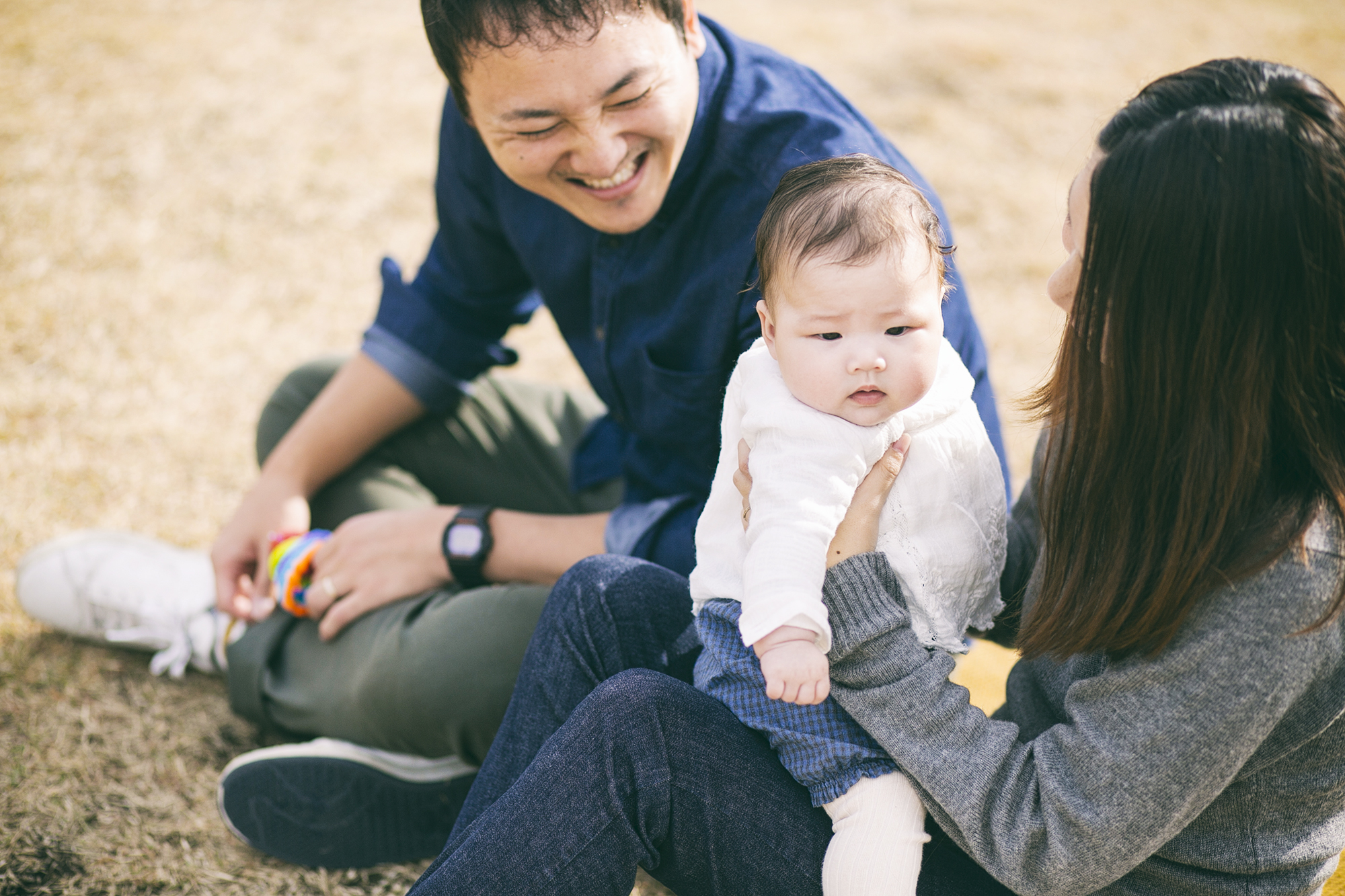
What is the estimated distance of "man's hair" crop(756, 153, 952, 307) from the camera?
111 cm

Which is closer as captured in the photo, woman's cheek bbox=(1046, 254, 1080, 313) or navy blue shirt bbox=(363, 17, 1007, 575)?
woman's cheek bbox=(1046, 254, 1080, 313)

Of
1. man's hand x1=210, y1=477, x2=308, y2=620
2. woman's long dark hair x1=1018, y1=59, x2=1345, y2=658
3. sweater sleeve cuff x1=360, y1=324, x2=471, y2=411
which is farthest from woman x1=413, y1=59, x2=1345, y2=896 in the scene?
sweater sleeve cuff x1=360, y1=324, x2=471, y2=411

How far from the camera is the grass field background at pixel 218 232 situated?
1.83m

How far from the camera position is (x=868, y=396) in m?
1.14

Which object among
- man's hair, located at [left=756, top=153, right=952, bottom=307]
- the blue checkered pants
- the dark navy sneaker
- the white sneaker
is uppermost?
man's hair, located at [left=756, top=153, right=952, bottom=307]

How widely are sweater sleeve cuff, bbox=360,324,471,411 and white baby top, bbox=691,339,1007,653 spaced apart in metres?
0.96

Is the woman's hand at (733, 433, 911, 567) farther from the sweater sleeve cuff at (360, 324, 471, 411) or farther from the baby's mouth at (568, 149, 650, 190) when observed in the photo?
the sweater sleeve cuff at (360, 324, 471, 411)

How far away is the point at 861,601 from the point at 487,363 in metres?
1.22

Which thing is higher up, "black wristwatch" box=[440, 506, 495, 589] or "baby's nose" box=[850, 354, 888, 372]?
"baby's nose" box=[850, 354, 888, 372]

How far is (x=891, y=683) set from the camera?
110 centimetres

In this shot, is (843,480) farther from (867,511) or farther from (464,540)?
(464,540)

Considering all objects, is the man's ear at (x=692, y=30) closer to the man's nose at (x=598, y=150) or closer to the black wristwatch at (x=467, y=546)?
the man's nose at (x=598, y=150)

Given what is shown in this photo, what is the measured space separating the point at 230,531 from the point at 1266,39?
6.00 metres

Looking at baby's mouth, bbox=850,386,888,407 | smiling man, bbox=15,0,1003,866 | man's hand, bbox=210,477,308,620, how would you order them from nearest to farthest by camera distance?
baby's mouth, bbox=850,386,888,407 → smiling man, bbox=15,0,1003,866 → man's hand, bbox=210,477,308,620
